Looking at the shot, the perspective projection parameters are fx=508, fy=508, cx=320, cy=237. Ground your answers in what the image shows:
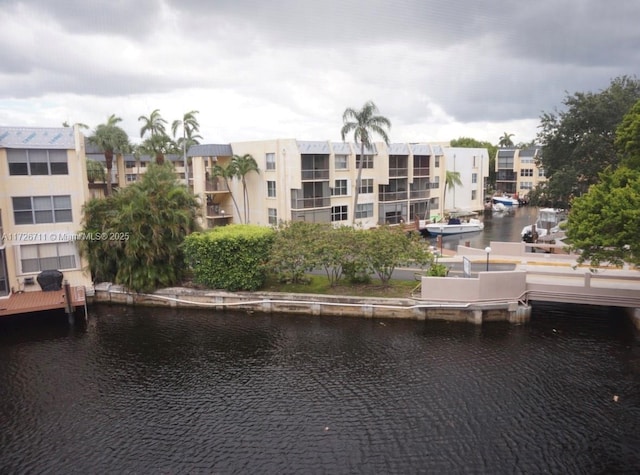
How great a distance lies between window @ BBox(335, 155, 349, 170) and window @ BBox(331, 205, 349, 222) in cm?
Result: 452

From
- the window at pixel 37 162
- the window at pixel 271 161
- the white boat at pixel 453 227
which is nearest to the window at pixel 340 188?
the window at pixel 271 161

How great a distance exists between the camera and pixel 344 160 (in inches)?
2298

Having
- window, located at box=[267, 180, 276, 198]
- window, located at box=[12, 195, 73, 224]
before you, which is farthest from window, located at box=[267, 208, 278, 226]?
window, located at box=[12, 195, 73, 224]

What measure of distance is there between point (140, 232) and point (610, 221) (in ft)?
90.4

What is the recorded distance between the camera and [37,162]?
107 ft

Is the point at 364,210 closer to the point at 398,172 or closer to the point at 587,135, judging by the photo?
the point at 398,172

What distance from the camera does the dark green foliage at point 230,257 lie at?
33.1 m

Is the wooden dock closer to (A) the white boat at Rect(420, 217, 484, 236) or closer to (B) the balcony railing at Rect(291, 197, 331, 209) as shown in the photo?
(B) the balcony railing at Rect(291, 197, 331, 209)

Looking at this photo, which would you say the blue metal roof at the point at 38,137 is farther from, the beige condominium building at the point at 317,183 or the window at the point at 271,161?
the window at the point at 271,161

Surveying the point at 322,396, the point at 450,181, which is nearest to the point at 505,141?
the point at 450,181

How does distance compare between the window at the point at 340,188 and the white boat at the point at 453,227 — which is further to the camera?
the white boat at the point at 453,227

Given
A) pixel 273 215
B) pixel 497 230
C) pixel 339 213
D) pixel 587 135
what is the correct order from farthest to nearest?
pixel 497 230 → pixel 339 213 → pixel 273 215 → pixel 587 135

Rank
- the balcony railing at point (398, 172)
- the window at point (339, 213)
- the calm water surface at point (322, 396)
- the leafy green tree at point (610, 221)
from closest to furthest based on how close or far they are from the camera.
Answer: the calm water surface at point (322, 396)
the leafy green tree at point (610, 221)
the window at point (339, 213)
the balcony railing at point (398, 172)

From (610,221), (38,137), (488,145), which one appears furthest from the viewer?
(488,145)
